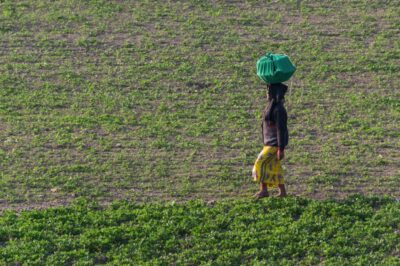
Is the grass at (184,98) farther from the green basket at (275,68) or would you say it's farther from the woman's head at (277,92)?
the green basket at (275,68)

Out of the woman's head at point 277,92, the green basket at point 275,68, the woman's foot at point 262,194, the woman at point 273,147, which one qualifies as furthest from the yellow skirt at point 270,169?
the green basket at point 275,68

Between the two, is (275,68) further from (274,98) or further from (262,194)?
(262,194)

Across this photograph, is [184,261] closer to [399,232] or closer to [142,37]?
[399,232]

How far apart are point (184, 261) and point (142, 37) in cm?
638

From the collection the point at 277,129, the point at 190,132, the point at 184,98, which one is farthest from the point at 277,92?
the point at 184,98

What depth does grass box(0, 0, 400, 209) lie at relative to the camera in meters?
10.3

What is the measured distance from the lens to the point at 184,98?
1248 cm

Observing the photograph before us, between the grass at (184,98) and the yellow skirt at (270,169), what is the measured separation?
0.36 metres

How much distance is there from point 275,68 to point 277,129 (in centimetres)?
60

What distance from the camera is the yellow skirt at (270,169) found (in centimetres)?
969

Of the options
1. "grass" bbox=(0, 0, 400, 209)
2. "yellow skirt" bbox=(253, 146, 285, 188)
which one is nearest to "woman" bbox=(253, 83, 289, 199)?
"yellow skirt" bbox=(253, 146, 285, 188)

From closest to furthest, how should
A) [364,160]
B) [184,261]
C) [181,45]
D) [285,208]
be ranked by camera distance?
[184,261] < [285,208] < [364,160] < [181,45]

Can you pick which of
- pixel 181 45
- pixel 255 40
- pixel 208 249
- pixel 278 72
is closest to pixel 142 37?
pixel 181 45

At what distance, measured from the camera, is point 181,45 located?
46.5ft
